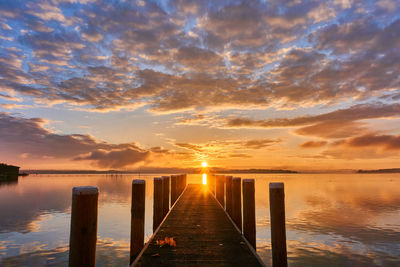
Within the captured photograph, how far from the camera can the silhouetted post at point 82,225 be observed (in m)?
3.37

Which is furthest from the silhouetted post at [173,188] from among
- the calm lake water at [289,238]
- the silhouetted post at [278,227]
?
the silhouetted post at [278,227]

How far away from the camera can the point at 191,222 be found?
9.52m

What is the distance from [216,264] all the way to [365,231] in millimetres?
15416

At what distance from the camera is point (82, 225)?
3391 mm

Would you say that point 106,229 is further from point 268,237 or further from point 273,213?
point 273,213

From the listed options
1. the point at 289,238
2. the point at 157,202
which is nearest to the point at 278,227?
the point at 157,202

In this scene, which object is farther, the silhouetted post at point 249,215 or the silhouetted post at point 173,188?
the silhouetted post at point 173,188

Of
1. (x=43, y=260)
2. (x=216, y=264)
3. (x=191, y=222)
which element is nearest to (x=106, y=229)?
(x=43, y=260)

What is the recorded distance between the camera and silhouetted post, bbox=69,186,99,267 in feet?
11.0

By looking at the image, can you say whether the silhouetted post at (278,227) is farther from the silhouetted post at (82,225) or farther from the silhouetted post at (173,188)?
the silhouetted post at (173,188)

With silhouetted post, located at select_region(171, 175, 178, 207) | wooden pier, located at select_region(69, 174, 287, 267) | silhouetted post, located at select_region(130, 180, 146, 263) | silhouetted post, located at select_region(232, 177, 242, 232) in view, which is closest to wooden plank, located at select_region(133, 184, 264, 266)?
wooden pier, located at select_region(69, 174, 287, 267)

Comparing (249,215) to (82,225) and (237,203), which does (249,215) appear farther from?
(82,225)

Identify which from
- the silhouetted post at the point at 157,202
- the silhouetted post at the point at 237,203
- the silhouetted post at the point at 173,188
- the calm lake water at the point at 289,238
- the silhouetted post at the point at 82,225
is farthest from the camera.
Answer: the silhouetted post at the point at 173,188

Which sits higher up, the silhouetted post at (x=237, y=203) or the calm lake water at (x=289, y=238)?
the silhouetted post at (x=237, y=203)
